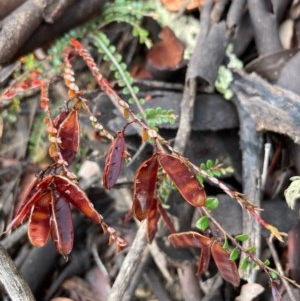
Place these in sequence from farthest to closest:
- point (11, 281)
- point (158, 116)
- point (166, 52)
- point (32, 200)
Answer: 1. point (166, 52)
2. point (158, 116)
3. point (11, 281)
4. point (32, 200)

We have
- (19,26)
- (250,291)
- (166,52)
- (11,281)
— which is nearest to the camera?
(11,281)

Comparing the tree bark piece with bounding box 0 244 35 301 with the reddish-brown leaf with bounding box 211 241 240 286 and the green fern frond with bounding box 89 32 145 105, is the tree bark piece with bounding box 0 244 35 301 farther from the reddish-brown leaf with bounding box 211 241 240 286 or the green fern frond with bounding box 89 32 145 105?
the green fern frond with bounding box 89 32 145 105

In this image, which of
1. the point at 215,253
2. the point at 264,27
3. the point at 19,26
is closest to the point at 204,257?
the point at 215,253

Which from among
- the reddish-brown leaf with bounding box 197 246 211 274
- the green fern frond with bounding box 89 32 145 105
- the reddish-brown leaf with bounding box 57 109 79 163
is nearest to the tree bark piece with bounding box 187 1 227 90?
the green fern frond with bounding box 89 32 145 105

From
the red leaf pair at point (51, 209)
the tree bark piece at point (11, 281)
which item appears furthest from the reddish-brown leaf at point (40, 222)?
the tree bark piece at point (11, 281)

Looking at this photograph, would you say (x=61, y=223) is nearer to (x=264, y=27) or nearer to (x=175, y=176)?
(x=175, y=176)
